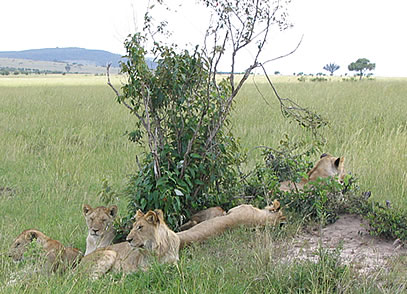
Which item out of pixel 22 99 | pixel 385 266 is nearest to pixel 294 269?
pixel 385 266

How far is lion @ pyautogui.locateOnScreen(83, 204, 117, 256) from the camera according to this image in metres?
5.02

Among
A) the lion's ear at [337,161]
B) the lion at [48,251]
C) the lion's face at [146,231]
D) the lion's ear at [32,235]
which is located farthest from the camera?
the lion's ear at [337,161]

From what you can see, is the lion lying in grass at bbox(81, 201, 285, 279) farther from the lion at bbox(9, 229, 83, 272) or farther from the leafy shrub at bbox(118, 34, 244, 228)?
the leafy shrub at bbox(118, 34, 244, 228)

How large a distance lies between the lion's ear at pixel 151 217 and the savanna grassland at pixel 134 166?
1.30 feet

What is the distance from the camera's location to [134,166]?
29.1 ft

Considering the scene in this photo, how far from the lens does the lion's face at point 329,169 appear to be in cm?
641

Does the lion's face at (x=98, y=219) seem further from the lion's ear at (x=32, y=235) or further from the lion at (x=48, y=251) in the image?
the lion's ear at (x=32, y=235)

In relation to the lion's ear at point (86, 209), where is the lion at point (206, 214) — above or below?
below

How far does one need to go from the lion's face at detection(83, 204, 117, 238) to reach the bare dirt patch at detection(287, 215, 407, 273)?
1850 millimetres

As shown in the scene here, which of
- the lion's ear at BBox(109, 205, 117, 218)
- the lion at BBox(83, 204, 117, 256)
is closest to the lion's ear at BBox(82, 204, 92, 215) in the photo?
the lion at BBox(83, 204, 117, 256)

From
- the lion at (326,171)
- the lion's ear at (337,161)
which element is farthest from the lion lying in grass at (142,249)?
the lion's ear at (337,161)

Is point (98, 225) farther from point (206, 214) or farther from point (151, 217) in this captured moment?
point (206, 214)

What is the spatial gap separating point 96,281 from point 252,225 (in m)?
1.91

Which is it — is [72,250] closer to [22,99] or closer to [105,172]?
[105,172]
